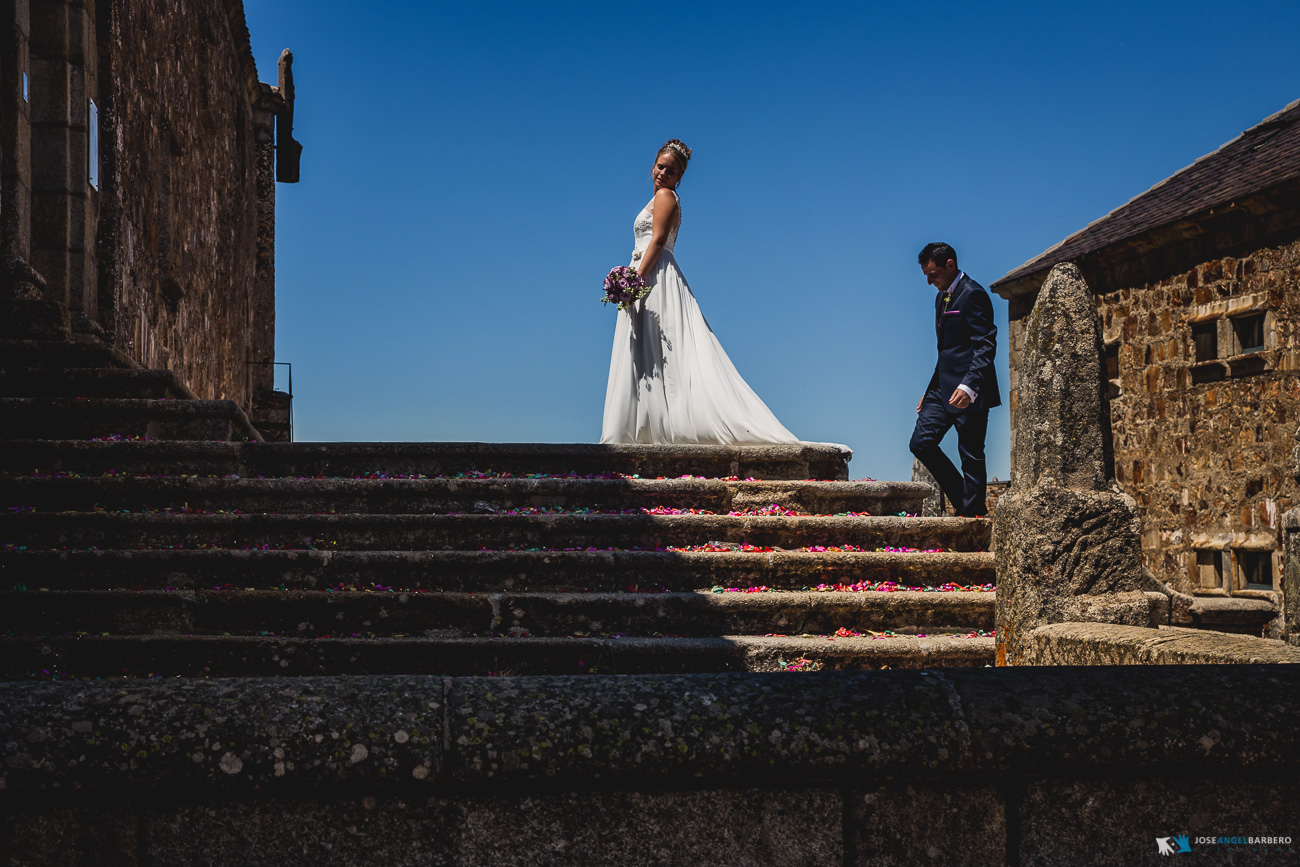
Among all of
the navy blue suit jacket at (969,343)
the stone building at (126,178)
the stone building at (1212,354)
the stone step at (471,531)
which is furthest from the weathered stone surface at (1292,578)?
the stone building at (1212,354)

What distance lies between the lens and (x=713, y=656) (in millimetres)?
4945

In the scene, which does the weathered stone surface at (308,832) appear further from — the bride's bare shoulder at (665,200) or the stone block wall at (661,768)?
the bride's bare shoulder at (665,200)

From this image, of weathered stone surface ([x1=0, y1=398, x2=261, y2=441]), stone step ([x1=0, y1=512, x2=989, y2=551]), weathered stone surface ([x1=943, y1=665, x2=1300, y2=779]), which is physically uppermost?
weathered stone surface ([x1=0, y1=398, x2=261, y2=441])

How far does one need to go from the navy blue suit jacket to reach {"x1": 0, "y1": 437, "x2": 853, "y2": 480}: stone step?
89cm

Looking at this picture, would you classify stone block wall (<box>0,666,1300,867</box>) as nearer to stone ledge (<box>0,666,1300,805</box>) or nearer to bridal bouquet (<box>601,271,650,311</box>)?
stone ledge (<box>0,666,1300,805</box>)

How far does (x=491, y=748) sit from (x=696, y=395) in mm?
6262

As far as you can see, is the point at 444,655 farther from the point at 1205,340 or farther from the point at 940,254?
the point at 1205,340

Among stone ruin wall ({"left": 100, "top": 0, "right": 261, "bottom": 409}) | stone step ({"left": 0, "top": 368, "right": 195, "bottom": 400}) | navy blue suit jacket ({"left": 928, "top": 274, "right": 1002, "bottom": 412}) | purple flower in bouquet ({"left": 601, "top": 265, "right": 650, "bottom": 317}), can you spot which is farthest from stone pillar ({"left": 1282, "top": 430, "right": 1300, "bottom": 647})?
stone ruin wall ({"left": 100, "top": 0, "right": 261, "bottom": 409})

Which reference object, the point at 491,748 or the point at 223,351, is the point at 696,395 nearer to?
the point at 491,748

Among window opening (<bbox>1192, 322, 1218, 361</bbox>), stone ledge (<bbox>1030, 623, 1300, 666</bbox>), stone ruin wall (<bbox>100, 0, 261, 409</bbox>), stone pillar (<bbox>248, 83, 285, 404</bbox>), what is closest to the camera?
stone ledge (<bbox>1030, 623, 1300, 666</bbox>)

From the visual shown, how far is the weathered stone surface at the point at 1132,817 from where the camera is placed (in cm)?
228

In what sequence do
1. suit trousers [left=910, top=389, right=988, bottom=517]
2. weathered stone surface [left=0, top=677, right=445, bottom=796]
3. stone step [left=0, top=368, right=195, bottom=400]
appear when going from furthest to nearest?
1. suit trousers [left=910, top=389, right=988, bottom=517]
2. stone step [left=0, top=368, right=195, bottom=400]
3. weathered stone surface [left=0, top=677, right=445, bottom=796]

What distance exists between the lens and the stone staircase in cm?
480

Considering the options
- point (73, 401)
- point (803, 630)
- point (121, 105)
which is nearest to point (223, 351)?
point (121, 105)
